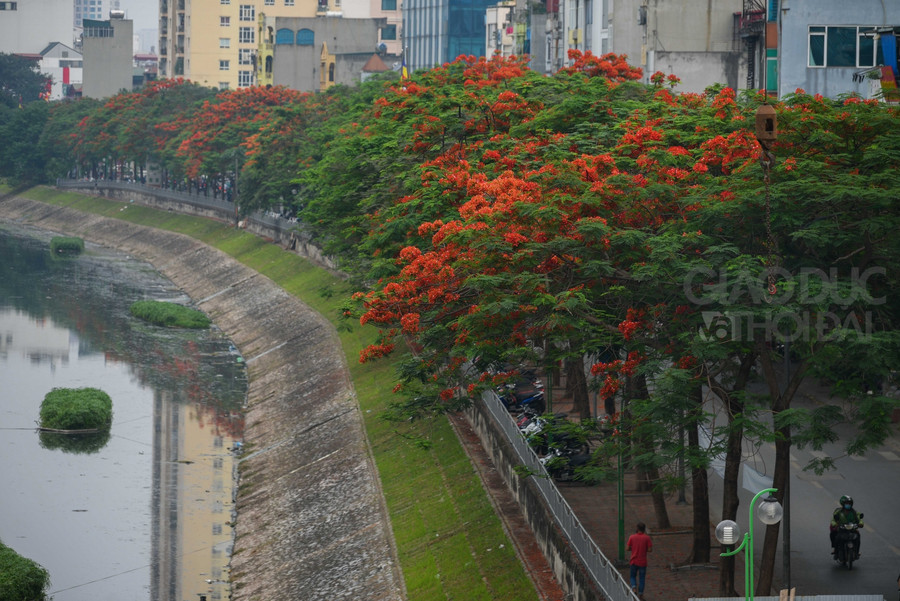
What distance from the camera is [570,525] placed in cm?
3228

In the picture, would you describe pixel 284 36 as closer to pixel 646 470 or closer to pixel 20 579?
pixel 20 579

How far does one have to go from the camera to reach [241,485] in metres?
51.9

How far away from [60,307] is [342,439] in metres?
45.0

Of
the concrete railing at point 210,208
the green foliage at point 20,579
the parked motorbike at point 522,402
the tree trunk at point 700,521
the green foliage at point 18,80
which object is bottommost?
the green foliage at point 20,579

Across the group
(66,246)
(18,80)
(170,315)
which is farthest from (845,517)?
(18,80)

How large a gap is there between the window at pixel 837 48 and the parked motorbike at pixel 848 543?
1205 inches

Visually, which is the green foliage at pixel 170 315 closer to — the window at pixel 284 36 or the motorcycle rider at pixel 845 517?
the motorcycle rider at pixel 845 517

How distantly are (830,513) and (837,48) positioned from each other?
90.2ft

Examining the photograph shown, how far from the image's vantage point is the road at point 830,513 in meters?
32.0

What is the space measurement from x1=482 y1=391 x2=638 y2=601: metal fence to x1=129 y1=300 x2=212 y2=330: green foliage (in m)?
46.5

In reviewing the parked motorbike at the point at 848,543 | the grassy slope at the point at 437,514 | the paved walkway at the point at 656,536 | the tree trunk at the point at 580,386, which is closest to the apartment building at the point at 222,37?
the grassy slope at the point at 437,514

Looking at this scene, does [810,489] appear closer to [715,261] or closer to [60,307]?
[715,261]

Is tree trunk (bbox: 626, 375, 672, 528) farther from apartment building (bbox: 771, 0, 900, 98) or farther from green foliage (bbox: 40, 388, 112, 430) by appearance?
green foliage (bbox: 40, 388, 112, 430)

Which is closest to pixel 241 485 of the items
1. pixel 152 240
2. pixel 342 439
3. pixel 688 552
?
pixel 342 439
